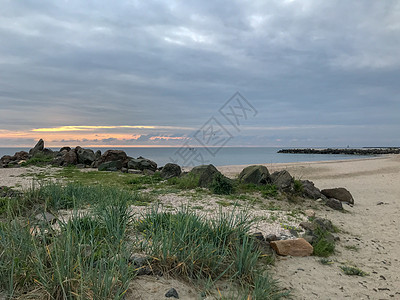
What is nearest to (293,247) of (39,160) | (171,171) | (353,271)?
(353,271)

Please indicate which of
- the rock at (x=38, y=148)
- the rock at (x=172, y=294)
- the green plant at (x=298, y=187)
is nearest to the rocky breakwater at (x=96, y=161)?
the rock at (x=38, y=148)

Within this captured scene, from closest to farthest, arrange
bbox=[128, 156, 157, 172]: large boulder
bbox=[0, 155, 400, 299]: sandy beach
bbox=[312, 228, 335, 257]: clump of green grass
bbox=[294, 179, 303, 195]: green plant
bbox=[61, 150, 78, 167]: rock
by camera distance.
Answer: bbox=[0, 155, 400, 299]: sandy beach
bbox=[312, 228, 335, 257]: clump of green grass
bbox=[294, 179, 303, 195]: green plant
bbox=[128, 156, 157, 172]: large boulder
bbox=[61, 150, 78, 167]: rock

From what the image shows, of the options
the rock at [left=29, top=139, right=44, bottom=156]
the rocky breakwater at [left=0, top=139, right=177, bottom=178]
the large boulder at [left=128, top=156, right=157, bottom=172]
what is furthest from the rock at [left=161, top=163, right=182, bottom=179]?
the rock at [left=29, top=139, right=44, bottom=156]

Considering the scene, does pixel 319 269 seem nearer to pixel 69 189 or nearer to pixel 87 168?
pixel 69 189

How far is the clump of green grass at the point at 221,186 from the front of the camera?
34.0ft

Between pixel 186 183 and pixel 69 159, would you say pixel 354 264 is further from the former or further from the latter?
pixel 69 159

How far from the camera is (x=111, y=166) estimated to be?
58.9 ft

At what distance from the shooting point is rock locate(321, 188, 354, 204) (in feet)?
35.9

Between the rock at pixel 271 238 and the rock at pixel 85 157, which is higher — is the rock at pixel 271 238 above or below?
below

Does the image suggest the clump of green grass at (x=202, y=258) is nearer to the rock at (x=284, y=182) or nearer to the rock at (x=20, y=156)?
the rock at (x=284, y=182)

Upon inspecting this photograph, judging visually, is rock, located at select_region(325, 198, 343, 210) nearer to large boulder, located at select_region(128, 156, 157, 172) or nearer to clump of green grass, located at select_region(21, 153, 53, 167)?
large boulder, located at select_region(128, 156, 157, 172)

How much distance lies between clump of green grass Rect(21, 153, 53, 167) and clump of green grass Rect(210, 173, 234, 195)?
13857 millimetres

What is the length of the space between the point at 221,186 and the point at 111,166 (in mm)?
9609

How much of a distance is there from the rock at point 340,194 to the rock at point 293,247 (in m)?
6.33
